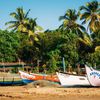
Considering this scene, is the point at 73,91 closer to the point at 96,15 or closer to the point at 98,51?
the point at 98,51

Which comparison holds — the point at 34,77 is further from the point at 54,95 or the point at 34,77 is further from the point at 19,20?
the point at 19,20

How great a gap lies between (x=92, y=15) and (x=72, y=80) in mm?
21425

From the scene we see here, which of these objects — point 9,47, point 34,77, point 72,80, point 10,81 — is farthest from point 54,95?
point 9,47

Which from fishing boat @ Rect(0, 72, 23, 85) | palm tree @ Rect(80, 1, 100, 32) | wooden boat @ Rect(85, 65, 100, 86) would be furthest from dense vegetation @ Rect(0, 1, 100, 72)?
wooden boat @ Rect(85, 65, 100, 86)

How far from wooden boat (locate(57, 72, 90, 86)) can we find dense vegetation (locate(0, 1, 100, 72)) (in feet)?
50.0

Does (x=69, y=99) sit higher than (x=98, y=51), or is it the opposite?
(x=98, y=51)

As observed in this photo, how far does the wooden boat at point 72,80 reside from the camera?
26.4 m

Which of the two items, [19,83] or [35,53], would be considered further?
[35,53]

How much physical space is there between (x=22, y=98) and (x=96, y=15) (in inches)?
1100

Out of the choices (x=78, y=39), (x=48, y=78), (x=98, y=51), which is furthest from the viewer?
(x=78, y=39)

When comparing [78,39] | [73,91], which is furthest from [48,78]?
[78,39]

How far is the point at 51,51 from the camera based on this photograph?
49000 millimetres

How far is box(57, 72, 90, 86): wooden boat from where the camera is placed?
26438 mm

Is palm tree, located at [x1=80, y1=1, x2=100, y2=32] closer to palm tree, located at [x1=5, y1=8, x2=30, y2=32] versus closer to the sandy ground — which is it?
palm tree, located at [x1=5, y1=8, x2=30, y2=32]
